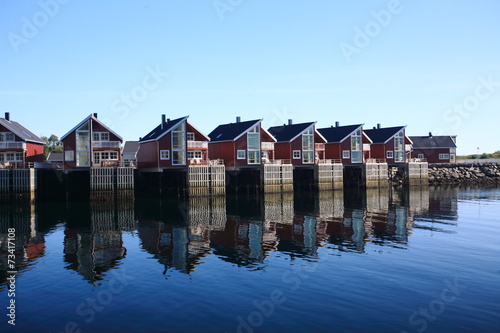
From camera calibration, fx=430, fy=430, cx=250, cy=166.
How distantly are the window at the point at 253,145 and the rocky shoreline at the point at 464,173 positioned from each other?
4098cm

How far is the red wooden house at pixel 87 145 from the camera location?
1984 inches

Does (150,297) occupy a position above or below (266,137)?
below

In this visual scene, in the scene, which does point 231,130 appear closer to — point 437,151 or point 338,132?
point 338,132

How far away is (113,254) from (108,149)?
32204 mm

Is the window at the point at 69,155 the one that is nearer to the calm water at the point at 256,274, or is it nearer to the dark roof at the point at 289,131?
the calm water at the point at 256,274

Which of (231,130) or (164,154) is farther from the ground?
(231,130)

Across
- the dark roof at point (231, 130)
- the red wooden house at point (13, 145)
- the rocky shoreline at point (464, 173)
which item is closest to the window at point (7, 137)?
the red wooden house at point (13, 145)

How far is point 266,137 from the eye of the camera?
62.6 m

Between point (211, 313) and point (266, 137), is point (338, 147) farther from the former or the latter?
point (211, 313)

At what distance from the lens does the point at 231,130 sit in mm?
62000

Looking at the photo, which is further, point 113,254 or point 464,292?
point 113,254

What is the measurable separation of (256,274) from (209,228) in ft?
42.1

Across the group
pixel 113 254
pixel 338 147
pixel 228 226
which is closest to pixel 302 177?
pixel 338 147

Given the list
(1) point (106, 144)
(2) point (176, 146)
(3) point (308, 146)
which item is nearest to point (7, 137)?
(1) point (106, 144)
